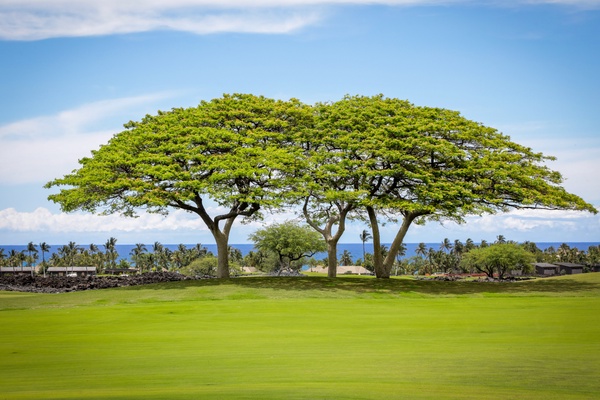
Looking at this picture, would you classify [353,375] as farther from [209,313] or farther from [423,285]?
[423,285]

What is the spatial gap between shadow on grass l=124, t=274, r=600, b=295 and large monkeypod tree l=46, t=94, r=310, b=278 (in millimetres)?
5178

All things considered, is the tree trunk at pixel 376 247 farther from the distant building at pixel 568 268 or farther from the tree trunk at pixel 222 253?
the distant building at pixel 568 268

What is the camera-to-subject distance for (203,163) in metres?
41.5

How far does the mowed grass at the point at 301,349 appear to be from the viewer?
1079 cm

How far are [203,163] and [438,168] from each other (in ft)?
54.1

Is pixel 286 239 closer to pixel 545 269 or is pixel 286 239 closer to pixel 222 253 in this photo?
pixel 222 253

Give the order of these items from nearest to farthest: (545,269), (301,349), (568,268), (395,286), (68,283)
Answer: (301,349)
(395,286)
(68,283)
(545,269)
(568,268)

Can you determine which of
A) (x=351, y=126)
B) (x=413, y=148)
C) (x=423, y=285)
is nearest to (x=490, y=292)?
(x=423, y=285)

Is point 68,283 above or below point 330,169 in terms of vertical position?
below

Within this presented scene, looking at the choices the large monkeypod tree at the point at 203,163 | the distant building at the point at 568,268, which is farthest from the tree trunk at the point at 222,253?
the distant building at the point at 568,268

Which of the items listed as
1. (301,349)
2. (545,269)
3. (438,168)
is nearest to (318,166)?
(438,168)

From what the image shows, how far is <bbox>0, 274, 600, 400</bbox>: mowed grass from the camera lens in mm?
10789

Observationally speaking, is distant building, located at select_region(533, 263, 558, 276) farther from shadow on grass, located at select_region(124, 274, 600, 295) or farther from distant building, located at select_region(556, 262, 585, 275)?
shadow on grass, located at select_region(124, 274, 600, 295)

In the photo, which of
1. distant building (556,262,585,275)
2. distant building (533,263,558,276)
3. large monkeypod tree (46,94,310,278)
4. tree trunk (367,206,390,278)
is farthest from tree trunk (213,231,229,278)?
distant building (556,262,585,275)
